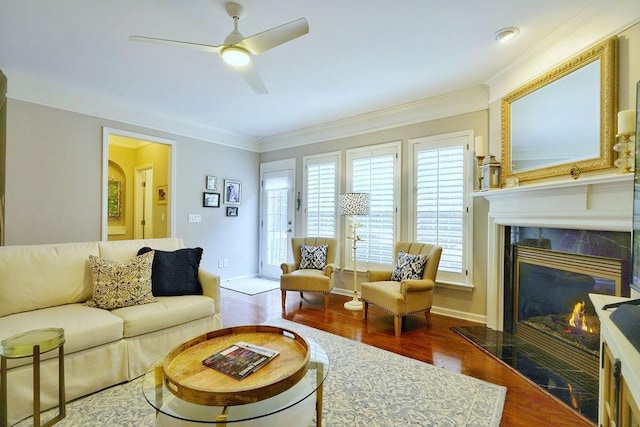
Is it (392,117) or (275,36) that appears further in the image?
(392,117)

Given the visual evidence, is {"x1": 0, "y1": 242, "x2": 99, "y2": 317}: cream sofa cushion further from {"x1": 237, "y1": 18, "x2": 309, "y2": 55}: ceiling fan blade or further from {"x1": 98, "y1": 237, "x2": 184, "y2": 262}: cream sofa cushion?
{"x1": 237, "y1": 18, "x2": 309, "y2": 55}: ceiling fan blade

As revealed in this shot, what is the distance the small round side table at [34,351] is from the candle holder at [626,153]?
346 cm

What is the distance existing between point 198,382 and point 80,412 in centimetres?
106

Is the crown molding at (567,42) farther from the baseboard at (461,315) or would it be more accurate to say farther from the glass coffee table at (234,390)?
the glass coffee table at (234,390)

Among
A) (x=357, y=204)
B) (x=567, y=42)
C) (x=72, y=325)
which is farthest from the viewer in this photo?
(x=357, y=204)

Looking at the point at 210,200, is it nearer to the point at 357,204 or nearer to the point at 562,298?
the point at 357,204

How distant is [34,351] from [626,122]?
3570mm

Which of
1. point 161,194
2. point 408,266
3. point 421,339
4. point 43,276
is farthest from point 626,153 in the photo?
point 161,194

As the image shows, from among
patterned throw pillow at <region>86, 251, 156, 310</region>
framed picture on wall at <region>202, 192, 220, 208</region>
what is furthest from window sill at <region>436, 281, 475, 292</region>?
framed picture on wall at <region>202, 192, 220, 208</region>

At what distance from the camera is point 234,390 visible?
131 cm

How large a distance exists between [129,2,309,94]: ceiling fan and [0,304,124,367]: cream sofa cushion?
1.85m

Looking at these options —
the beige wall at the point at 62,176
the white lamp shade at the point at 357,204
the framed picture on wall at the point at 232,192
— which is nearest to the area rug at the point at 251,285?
the beige wall at the point at 62,176

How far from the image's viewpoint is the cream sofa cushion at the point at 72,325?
73.0 inches

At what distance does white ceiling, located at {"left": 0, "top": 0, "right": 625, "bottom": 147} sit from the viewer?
2119 mm
